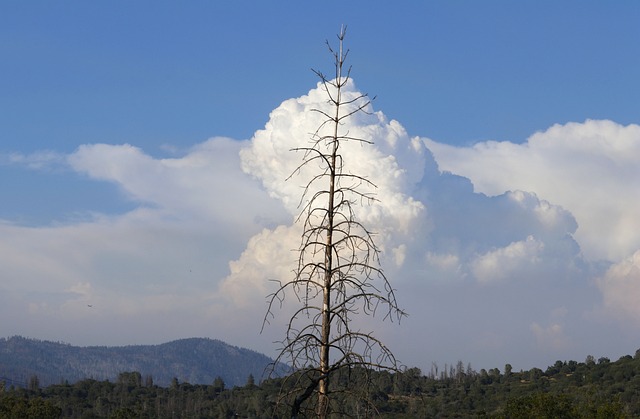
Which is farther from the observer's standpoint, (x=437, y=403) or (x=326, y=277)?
(x=437, y=403)

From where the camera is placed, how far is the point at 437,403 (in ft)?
593

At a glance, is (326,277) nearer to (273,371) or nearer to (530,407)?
(273,371)

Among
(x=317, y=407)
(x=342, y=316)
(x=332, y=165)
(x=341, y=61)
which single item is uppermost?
(x=341, y=61)

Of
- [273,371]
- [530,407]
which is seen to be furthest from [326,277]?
[530,407]

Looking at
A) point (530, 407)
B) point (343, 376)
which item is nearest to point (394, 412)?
point (530, 407)

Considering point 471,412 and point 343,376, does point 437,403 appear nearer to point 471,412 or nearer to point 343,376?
point 471,412

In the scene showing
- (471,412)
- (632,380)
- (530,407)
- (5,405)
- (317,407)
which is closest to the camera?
(317,407)

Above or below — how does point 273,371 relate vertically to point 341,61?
below

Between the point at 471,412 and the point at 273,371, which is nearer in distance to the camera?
the point at 273,371

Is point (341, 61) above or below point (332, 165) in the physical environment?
above

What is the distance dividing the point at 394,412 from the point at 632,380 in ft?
163

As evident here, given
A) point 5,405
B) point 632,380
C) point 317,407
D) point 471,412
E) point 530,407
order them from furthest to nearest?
point 632,380 → point 471,412 → point 5,405 → point 530,407 → point 317,407

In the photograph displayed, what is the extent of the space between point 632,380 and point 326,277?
177 metres

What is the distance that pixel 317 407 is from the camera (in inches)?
640
